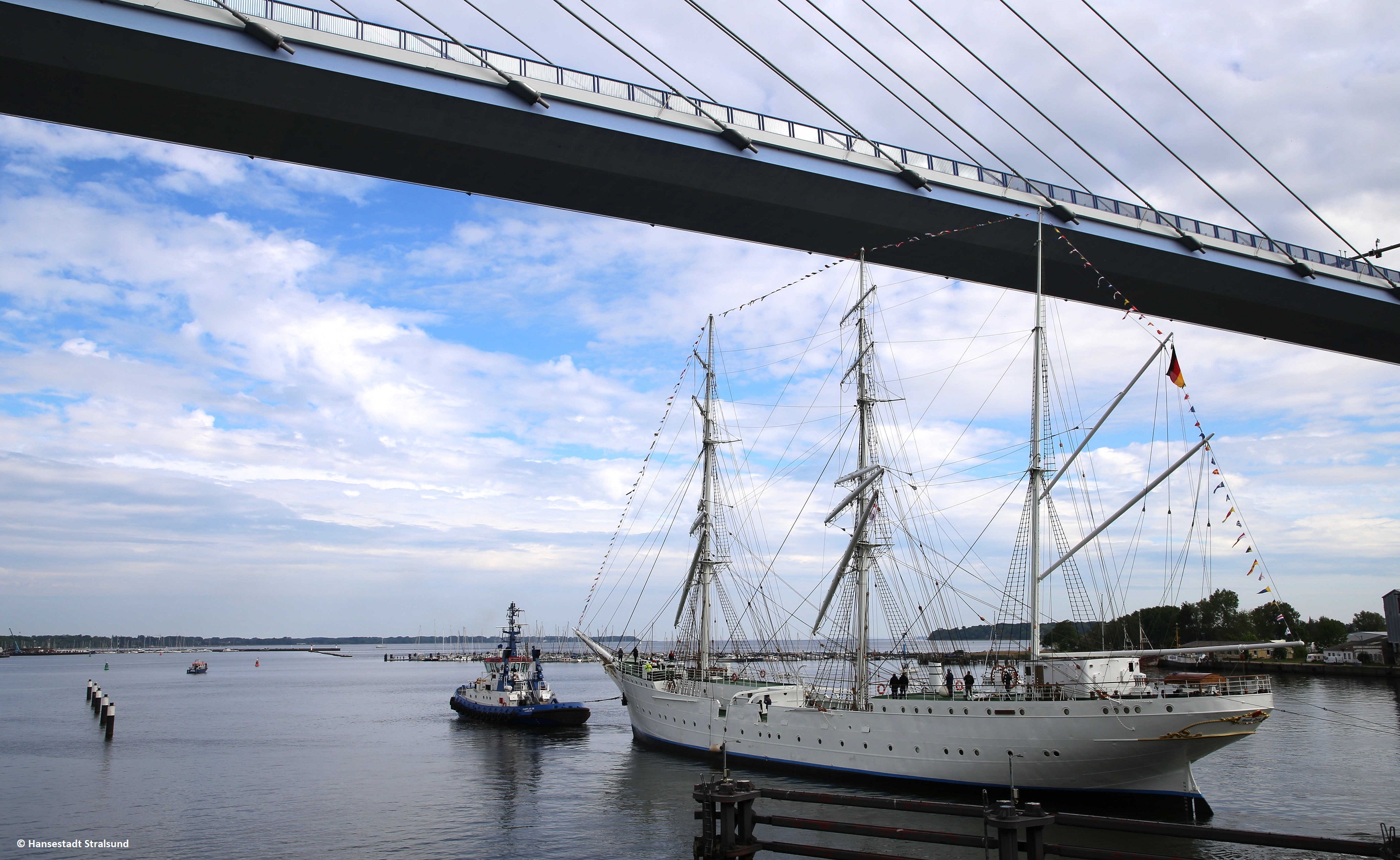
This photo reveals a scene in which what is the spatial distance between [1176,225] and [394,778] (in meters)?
32.7

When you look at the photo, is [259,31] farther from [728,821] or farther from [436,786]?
[436,786]

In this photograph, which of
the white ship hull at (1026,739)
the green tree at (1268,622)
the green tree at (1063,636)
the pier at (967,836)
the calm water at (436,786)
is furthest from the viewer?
the green tree at (1268,622)

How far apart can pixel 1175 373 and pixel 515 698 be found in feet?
112

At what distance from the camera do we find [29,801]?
81.4 feet

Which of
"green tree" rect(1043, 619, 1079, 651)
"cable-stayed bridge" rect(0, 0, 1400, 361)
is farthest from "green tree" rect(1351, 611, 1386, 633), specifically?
"cable-stayed bridge" rect(0, 0, 1400, 361)

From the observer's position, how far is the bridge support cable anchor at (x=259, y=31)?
17.9 m

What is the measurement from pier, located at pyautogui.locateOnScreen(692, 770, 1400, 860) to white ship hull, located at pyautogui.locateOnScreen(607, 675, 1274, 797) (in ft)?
32.7

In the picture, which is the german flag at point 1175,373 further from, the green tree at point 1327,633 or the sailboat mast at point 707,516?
the green tree at point 1327,633

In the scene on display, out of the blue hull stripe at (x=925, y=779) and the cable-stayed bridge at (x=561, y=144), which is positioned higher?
the cable-stayed bridge at (x=561, y=144)

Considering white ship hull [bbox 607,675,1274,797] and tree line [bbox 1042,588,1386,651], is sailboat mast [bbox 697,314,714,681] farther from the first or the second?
tree line [bbox 1042,588,1386,651]

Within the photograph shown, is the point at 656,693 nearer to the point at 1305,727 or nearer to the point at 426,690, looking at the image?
the point at 1305,727

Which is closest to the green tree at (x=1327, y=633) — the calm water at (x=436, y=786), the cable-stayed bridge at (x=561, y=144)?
the calm water at (x=436, y=786)

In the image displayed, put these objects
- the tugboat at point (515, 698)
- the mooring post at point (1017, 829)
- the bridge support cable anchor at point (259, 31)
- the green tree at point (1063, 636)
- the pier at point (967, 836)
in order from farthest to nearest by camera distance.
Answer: the green tree at point (1063, 636)
the tugboat at point (515, 698)
the bridge support cable anchor at point (259, 31)
the mooring post at point (1017, 829)
the pier at point (967, 836)

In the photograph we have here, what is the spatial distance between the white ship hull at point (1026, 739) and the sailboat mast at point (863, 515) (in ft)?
5.49
